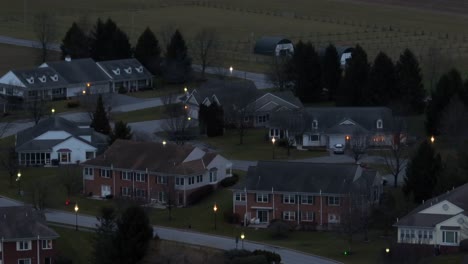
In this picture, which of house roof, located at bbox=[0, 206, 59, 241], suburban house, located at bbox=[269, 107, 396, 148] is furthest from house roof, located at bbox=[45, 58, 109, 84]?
house roof, located at bbox=[0, 206, 59, 241]

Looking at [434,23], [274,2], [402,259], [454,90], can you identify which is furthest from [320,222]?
[274,2]

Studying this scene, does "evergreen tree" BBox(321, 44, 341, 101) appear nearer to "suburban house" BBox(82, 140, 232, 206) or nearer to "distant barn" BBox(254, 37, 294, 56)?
"distant barn" BBox(254, 37, 294, 56)

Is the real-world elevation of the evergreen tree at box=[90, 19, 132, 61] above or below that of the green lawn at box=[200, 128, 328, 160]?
above

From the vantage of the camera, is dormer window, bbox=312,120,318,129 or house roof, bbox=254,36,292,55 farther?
house roof, bbox=254,36,292,55

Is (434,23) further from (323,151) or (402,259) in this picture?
(402,259)

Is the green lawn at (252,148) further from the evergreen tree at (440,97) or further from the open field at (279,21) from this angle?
the open field at (279,21)

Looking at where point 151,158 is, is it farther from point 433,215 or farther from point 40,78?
point 40,78

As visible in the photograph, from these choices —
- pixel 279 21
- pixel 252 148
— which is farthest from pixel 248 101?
pixel 279 21
